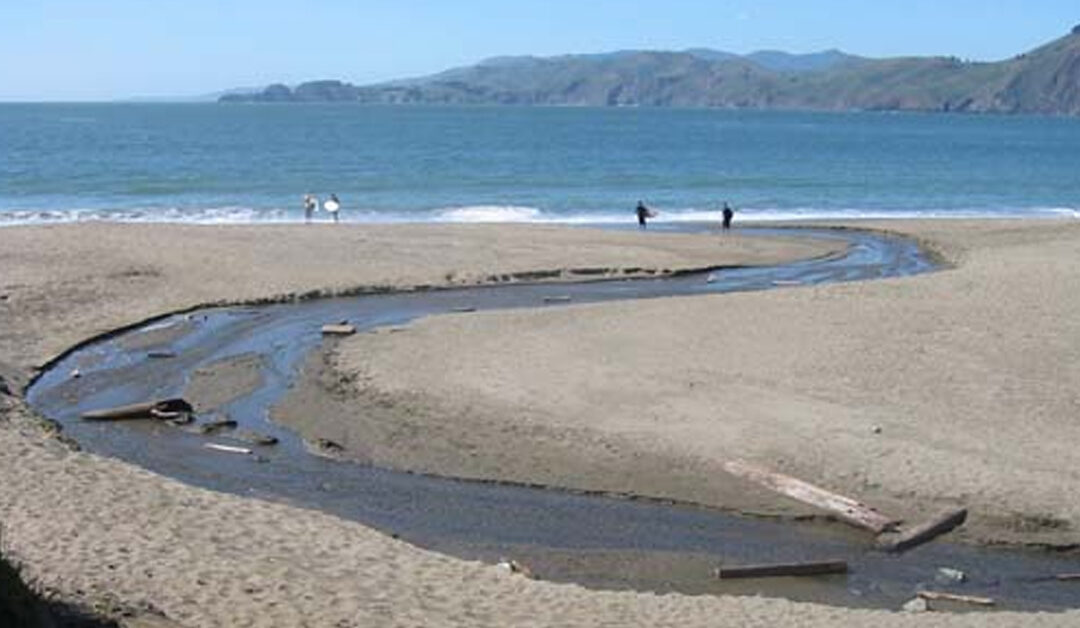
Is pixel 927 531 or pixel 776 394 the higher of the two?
pixel 776 394

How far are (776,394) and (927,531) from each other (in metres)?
5.33

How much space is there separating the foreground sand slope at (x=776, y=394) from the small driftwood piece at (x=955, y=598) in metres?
2.02

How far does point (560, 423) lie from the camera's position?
61.0ft

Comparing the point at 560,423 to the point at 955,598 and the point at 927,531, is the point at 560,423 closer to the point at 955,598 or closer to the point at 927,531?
the point at 927,531

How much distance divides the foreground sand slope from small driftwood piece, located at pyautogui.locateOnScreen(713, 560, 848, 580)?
6.64 ft

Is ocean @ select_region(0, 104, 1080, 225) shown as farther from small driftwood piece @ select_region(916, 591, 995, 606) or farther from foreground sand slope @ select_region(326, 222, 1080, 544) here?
small driftwood piece @ select_region(916, 591, 995, 606)

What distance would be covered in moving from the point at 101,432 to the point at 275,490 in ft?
13.0

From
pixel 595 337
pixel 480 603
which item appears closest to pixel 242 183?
pixel 595 337

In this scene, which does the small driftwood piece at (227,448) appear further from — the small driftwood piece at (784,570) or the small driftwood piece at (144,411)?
the small driftwood piece at (784,570)

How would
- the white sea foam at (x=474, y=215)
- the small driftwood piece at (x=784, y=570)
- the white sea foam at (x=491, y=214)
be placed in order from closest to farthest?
the small driftwood piece at (x=784, y=570)
the white sea foam at (x=474, y=215)
the white sea foam at (x=491, y=214)

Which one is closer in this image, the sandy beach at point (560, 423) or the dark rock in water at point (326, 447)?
the sandy beach at point (560, 423)

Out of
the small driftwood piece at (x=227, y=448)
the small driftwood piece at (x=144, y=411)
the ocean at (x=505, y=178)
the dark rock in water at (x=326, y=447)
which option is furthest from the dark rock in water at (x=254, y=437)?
the ocean at (x=505, y=178)

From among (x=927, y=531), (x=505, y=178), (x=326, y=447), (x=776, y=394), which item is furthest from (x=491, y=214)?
(x=927, y=531)

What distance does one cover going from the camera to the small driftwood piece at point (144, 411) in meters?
19.5
